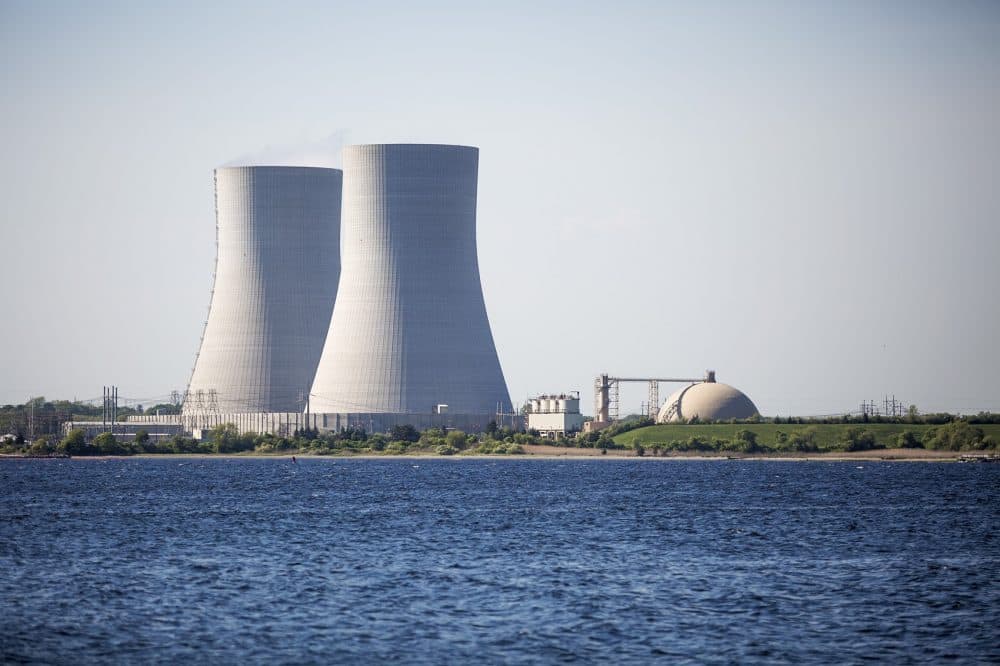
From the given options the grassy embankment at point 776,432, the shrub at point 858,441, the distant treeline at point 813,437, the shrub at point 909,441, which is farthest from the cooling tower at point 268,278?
the shrub at point 909,441

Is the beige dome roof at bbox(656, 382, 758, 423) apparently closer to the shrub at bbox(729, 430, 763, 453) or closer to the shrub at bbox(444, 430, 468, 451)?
the shrub at bbox(729, 430, 763, 453)

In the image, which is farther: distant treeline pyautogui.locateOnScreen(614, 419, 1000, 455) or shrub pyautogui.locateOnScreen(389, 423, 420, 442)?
shrub pyautogui.locateOnScreen(389, 423, 420, 442)

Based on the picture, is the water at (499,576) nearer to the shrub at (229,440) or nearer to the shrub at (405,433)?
the shrub at (405,433)

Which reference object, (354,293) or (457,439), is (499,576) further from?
(457,439)

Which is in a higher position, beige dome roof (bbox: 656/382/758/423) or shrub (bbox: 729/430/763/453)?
beige dome roof (bbox: 656/382/758/423)

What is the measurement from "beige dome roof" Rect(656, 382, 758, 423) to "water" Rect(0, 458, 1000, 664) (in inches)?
1860

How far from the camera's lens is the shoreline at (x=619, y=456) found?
3556 inches

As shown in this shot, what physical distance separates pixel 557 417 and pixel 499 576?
260 ft

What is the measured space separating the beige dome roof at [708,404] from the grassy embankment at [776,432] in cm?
398

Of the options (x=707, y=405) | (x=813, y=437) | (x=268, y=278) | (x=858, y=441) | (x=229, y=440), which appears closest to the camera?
(x=268, y=278)

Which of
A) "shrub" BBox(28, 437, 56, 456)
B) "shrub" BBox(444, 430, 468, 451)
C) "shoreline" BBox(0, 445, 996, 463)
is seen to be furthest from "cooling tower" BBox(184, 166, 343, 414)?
"shrub" BBox(28, 437, 56, 456)

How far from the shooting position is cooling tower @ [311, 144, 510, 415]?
83625mm

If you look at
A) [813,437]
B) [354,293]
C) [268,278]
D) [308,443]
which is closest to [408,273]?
[354,293]

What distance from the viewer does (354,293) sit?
85.1m
